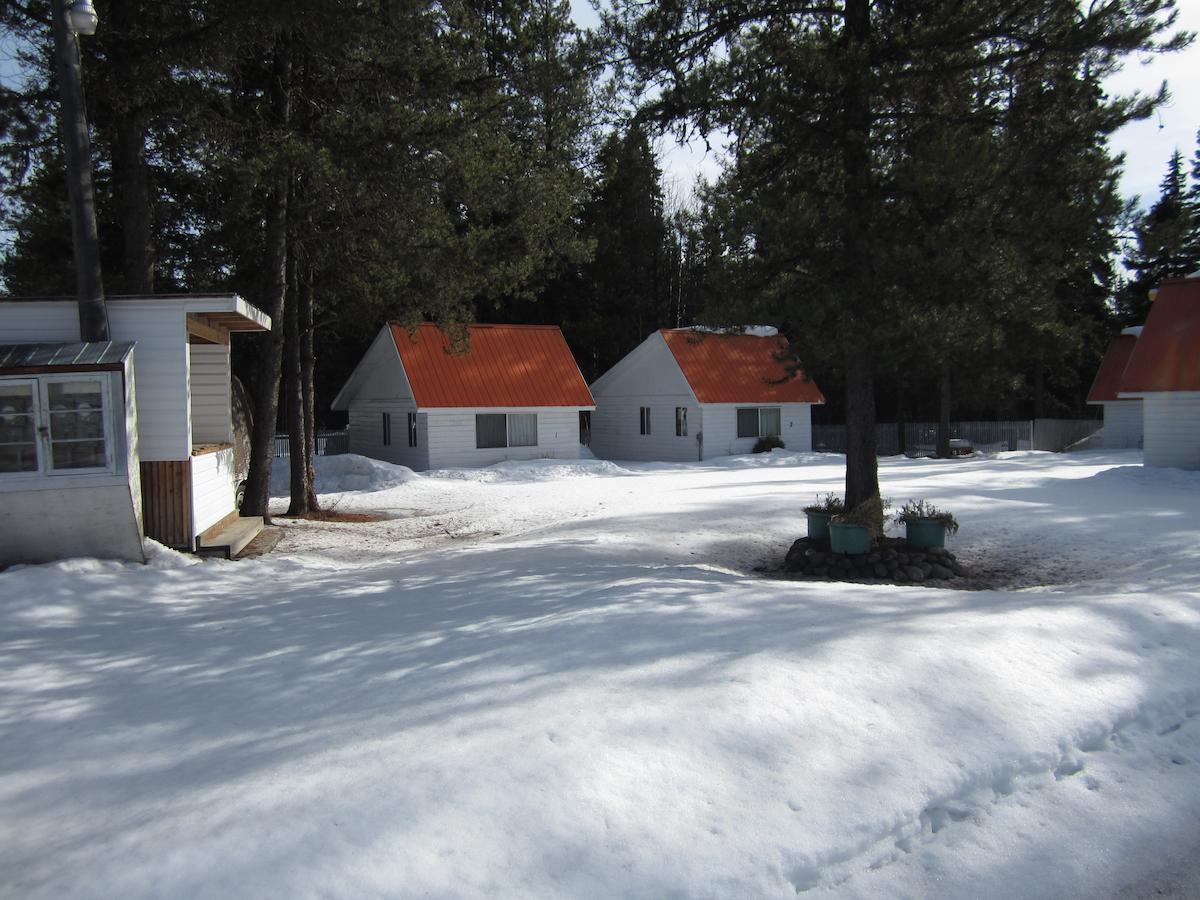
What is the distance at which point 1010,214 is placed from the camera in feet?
33.7

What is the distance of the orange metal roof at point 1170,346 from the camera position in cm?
2080

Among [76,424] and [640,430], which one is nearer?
[76,424]

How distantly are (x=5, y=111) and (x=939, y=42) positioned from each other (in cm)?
1150

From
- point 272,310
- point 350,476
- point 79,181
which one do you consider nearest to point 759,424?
point 350,476

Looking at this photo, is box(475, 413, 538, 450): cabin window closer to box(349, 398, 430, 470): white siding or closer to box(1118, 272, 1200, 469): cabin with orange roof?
box(349, 398, 430, 470): white siding

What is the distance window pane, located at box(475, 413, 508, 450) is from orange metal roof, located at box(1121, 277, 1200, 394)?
680 inches

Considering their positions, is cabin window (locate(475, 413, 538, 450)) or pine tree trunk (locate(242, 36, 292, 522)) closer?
pine tree trunk (locate(242, 36, 292, 522))

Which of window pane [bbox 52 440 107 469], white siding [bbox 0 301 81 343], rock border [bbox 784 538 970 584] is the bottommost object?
rock border [bbox 784 538 970 584]

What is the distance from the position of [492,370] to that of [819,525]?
19.3 metres

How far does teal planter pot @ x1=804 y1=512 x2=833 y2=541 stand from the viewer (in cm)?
1201

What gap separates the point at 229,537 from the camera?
11.7 metres

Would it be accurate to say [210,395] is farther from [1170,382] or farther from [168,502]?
[1170,382]

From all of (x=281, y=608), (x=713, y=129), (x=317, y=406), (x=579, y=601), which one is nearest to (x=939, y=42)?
(x=713, y=129)

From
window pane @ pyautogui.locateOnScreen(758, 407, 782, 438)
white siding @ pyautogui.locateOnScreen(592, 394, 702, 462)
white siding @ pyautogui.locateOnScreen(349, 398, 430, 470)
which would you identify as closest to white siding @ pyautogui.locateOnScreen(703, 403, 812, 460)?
window pane @ pyautogui.locateOnScreen(758, 407, 782, 438)
